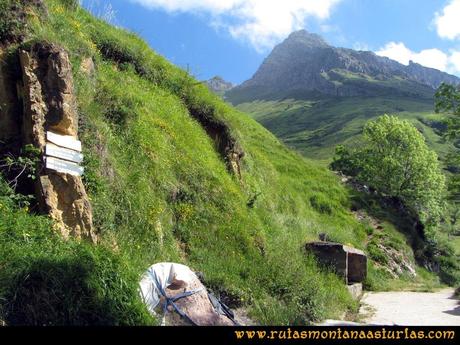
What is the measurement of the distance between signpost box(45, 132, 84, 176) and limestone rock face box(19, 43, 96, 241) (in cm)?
10

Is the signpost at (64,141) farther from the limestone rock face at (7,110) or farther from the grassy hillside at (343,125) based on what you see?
the grassy hillside at (343,125)

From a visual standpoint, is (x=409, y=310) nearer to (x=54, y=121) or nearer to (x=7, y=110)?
(x=54, y=121)

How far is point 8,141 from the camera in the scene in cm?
726

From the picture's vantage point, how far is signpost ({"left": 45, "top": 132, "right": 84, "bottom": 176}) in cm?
700

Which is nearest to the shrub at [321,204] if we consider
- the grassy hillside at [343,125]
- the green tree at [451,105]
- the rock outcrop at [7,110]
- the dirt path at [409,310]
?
the green tree at [451,105]

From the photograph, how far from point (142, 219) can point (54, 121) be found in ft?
8.01

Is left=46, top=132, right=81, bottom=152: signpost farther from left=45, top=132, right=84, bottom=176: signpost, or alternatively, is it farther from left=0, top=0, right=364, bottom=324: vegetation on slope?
left=0, top=0, right=364, bottom=324: vegetation on slope

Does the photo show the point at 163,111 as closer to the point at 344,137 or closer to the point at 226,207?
the point at 226,207

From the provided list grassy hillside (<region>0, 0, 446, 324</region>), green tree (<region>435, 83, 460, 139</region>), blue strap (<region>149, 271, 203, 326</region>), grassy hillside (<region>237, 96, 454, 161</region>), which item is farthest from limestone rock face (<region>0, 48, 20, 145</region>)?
grassy hillside (<region>237, 96, 454, 161</region>)

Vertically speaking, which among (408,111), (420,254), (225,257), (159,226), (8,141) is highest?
(408,111)

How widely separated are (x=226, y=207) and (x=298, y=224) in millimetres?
5484

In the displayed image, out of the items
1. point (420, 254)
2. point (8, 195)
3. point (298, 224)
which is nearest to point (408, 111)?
point (420, 254)

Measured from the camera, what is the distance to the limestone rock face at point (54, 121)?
688cm

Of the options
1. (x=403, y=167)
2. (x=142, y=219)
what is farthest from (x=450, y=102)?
(x=403, y=167)
